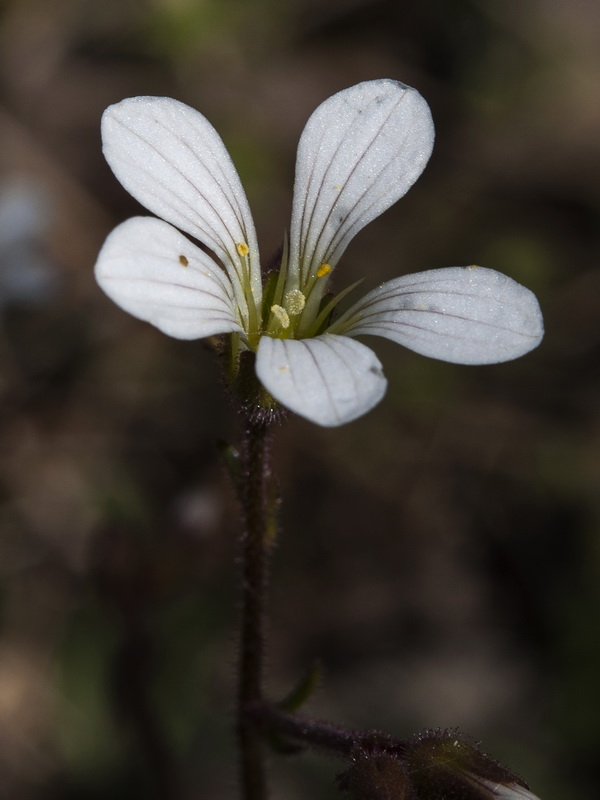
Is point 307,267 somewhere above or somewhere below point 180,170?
below

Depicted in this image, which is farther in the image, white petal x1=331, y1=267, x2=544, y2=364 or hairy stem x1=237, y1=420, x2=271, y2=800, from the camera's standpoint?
hairy stem x1=237, y1=420, x2=271, y2=800

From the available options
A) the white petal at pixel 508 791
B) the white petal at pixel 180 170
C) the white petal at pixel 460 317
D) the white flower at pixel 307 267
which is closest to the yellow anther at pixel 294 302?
the white flower at pixel 307 267

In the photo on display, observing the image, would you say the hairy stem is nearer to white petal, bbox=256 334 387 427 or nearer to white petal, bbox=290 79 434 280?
white petal, bbox=256 334 387 427

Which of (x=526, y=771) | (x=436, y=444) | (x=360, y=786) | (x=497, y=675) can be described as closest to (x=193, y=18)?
(x=436, y=444)

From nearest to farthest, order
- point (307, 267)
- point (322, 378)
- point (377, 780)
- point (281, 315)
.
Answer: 1. point (322, 378)
2. point (377, 780)
3. point (281, 315)
4. point (307, 267)

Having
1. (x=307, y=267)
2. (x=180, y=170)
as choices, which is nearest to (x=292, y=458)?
(x=307, y=267)

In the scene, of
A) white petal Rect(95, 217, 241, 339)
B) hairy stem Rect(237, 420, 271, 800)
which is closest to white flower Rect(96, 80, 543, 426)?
white petal Rect(95, 217, 241, 339)

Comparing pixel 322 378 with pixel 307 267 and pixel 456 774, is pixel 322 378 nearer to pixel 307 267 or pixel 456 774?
pixel 307 267

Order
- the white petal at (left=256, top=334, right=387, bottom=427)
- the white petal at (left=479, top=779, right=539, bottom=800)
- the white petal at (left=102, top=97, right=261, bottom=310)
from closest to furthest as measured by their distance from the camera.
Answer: the white petal at (left=256, top=334, right=387, bottom=427)
the white petal at (left=479, top=779, right=539, bottom=800)
the white petal at (left=102, top=97, right=261, bottom=310)
